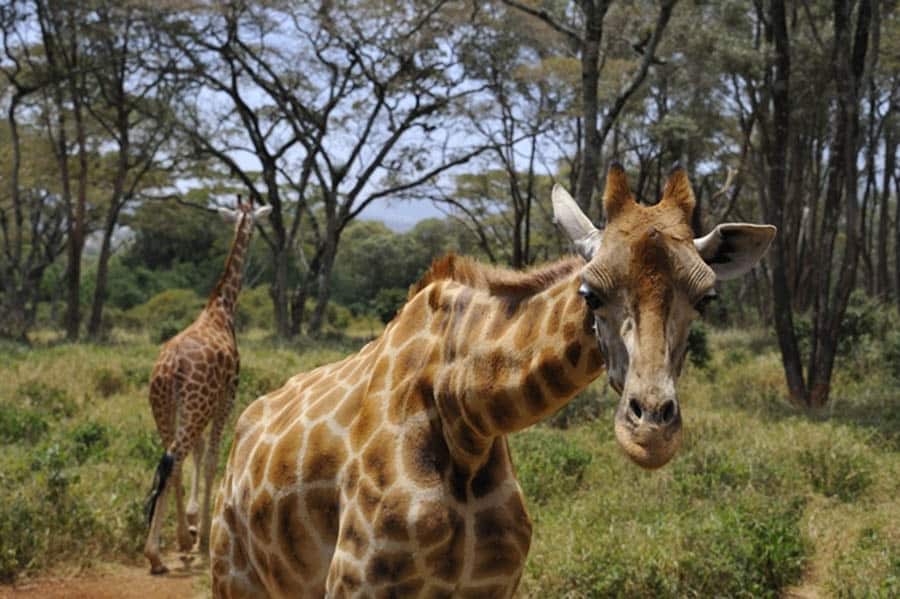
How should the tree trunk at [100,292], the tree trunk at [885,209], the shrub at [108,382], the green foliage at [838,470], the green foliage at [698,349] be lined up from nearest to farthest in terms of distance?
1. the green foliage at [838,470]
2. the shrub at [108,382]
3. the green foliage at [698,349]
4. the tree trunk at [100,292]
5. the tree trunk at [885,209]

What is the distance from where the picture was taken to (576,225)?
2430 millimetres

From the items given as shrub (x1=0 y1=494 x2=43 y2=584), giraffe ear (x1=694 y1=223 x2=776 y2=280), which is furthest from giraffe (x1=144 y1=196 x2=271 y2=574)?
giraffe ear (x1=694 y1=223 x2=776 y2=280)

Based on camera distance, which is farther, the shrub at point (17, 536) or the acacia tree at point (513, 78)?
the acacia tree at point (513, 78)

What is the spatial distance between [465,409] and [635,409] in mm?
677

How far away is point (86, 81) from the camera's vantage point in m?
22.0

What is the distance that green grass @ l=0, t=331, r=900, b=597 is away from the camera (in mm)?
5398

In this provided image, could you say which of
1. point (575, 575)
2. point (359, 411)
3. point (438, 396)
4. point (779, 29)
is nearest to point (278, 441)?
point (359, 411)

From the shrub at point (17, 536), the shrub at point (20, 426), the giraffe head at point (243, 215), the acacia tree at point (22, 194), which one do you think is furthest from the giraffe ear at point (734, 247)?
the acacia tree at point (22, 194)

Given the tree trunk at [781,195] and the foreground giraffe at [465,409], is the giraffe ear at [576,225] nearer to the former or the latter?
the foreground giraffe at [465,409]

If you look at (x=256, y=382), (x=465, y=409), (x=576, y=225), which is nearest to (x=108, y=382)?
(x=256, y=382)

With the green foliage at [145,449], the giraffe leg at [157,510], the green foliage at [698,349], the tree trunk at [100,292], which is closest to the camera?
the giraffe leg at [157,510]

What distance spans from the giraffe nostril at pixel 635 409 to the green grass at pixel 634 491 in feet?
11.2

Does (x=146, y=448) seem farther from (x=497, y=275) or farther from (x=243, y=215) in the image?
(x=497, y=275)

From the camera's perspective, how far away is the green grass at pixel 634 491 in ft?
17.7
